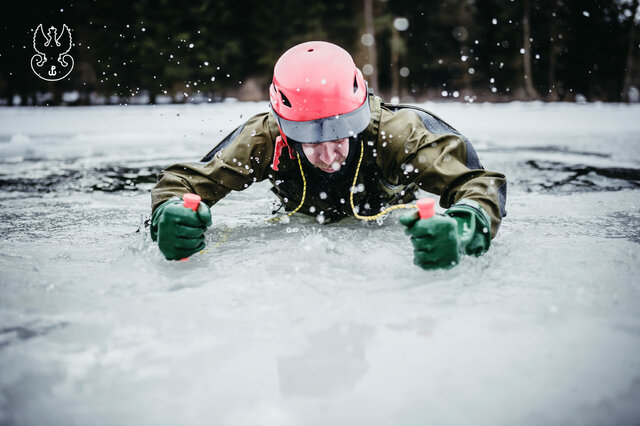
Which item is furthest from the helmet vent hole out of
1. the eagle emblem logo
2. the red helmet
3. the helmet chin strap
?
the eagle emblem logo

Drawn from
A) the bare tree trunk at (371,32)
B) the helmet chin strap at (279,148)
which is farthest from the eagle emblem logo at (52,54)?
the helmet chin strap at (279,148)

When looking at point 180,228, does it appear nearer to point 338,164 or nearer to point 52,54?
→ point 338,164

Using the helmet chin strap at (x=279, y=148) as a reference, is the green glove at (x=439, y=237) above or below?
below

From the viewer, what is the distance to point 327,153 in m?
2.57

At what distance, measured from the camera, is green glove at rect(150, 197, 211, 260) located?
7.14 feet

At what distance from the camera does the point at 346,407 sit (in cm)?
129

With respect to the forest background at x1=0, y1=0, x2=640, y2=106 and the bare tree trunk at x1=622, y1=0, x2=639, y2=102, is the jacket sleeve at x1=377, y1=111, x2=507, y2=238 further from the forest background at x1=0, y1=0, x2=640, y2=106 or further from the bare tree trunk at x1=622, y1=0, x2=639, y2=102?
the bare tree trunk at x1=622, y1=0, x2=639, y2=102

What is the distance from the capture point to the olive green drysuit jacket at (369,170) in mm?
2510

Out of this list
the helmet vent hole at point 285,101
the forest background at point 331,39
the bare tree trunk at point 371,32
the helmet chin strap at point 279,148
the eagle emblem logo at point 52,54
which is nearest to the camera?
the helmet vent hole at point 285,101

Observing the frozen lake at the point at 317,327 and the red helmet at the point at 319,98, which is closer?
the frozen lake at the point at 317,327

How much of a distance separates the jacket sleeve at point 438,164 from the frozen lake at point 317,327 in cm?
32

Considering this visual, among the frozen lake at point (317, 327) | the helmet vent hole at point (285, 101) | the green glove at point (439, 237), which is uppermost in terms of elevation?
the helmet vent hole at point (285, 101)

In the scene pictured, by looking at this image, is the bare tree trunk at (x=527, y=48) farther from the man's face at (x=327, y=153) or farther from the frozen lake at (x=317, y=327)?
the man's face at (x=327, y=153)

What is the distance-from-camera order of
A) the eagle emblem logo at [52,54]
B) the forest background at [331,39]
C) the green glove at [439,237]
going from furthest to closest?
1. the forest background at [331,39]
2. the eagle emblem logo at [52,54]
3. the green glove at [439,237]
